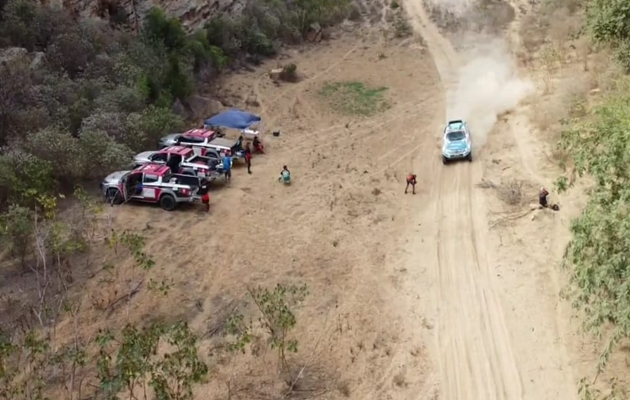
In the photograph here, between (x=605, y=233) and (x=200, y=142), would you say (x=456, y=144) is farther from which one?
(x=605, y=233)

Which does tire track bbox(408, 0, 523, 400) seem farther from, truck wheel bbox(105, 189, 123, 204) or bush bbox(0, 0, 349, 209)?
bush bbox(0, 0, 349, 209)

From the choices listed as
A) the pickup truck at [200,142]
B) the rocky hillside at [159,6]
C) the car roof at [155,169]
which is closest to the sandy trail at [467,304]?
the pickup truck at [200,142]

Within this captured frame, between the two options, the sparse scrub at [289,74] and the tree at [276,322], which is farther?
the sparse scrub at [289,74]

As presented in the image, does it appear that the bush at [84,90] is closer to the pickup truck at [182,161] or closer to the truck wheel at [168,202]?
the pickup truck at [182,161]

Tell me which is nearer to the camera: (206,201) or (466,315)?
(466,315)

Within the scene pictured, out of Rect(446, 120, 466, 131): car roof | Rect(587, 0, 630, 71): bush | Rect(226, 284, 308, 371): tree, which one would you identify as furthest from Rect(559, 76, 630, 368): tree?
Rect(446, 120, 466, 131): car roof

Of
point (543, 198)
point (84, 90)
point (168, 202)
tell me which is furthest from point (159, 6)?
point (543, 198)

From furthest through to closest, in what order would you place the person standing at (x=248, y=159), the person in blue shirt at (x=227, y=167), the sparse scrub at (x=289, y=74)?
the sparse scrub at (x=289, y=74)
the person standing at (x=248, y=159)
the person in blue shirt at (x=227, y=167)
